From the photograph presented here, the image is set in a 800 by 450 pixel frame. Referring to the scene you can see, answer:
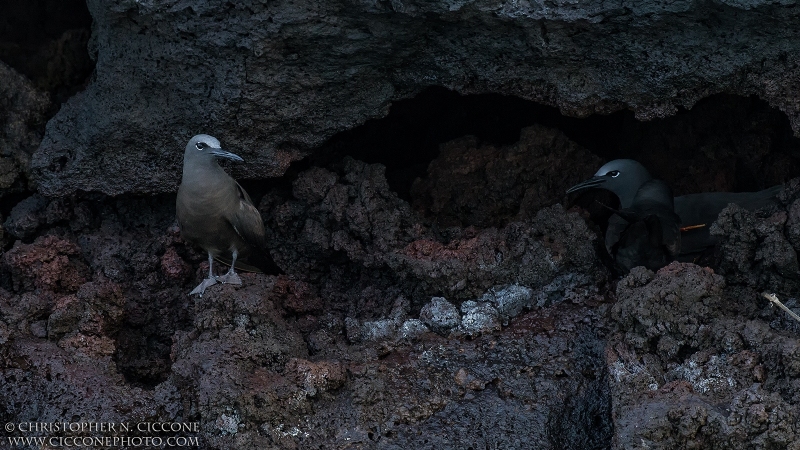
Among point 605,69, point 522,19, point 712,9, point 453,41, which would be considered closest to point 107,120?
point 453,41

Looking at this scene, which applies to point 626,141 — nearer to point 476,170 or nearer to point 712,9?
point 476,170

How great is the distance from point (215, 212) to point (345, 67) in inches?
43.6

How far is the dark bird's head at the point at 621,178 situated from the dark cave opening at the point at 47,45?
318cm

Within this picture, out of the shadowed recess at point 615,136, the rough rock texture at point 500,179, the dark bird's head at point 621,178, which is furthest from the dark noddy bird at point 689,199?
the shadowed recess at point 615,136

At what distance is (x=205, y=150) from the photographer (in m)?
5.19

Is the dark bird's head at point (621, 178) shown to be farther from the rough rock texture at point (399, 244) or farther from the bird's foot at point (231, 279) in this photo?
the bird's foot at point (231, 279)

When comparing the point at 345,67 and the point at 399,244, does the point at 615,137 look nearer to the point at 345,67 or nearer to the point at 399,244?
the point at 399,244

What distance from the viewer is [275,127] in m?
5.32

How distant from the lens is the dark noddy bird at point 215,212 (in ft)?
17.3

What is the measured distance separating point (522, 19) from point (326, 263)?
199 cm

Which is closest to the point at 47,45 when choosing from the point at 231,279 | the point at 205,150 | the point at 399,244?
the point at 205,150

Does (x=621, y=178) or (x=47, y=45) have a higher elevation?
(x=47, y=45)

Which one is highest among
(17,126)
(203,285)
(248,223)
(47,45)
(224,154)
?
(47,45)

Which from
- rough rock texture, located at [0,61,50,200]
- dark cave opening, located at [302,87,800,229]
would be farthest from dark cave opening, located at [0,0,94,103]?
dark cave opening, located at [302,87,800,229]
